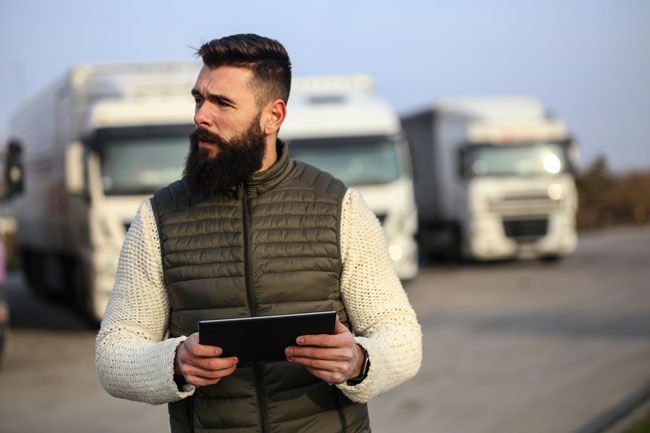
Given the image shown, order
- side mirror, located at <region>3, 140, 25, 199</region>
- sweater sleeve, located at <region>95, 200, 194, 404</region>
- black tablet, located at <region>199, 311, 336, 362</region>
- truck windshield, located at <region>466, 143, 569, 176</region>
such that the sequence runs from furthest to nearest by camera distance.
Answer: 1. truck windshield, located at <region>466, 143, 569, 176</region>
2. side mirror, located at <region>3, 140, 25, 199</region>
3. sweater sleeve, located at <region>95, 200, 194, 404</region>
4. black tablet, located at <region>199, 311, 336, 362</region>

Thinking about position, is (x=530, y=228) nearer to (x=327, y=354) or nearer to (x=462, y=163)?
(x=462, y=163)

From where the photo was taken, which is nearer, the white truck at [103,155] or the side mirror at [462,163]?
the white truck at [103,155]

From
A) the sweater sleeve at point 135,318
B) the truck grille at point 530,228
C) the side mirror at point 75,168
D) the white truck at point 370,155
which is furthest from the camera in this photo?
the truck grille at point 530,228

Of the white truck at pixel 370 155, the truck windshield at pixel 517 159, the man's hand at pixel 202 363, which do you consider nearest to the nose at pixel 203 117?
the man's hand at pixel 202 363

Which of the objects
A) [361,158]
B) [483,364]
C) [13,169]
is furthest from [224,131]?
[361,158]

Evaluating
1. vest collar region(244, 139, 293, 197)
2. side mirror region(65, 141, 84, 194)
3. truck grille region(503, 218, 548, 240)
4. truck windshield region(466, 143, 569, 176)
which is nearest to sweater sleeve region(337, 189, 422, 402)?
vest collar region(244, 139, 293, 197)

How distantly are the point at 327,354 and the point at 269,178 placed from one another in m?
0.58

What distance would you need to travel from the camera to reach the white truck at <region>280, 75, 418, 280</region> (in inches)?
639

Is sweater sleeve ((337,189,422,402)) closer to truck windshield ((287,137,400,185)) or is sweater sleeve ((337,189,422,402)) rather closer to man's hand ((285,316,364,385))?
man's hand ((285,316,364,385))

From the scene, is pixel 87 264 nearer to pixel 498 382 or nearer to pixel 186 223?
pixel 498 382

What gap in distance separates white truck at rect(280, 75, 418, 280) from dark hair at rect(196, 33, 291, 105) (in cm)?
1294

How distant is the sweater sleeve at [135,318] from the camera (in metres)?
3.08

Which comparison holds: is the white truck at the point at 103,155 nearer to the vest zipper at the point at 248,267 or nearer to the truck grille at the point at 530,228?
A: the truck grille at the point at 530,228

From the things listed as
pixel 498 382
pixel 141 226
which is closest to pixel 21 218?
pixel 498 382
